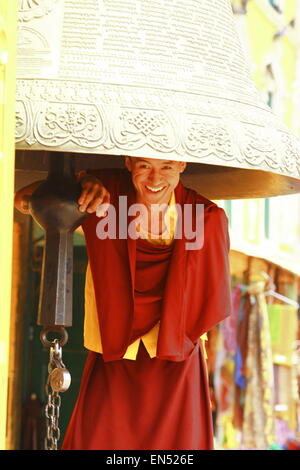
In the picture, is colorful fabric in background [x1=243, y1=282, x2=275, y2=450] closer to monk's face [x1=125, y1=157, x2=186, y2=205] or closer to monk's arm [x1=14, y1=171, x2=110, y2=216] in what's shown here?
monk's face [x1=125, y1=157, x2=186, y2=205]

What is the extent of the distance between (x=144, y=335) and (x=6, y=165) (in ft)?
4.05

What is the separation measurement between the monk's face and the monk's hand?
14cm

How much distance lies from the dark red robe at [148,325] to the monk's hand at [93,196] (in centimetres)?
9

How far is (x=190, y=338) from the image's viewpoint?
4336 mm

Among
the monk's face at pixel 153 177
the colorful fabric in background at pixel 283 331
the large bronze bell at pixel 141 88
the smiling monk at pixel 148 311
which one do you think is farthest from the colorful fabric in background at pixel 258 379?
the large bronze bell at pixel 141 88

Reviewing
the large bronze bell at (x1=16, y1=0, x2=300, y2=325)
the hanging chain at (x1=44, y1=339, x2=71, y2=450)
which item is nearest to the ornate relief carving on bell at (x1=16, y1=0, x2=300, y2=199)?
the large bronze bell at (x1=16, y1=0, x2=300, y2=325)

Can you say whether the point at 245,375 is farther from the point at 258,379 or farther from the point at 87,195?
the point at 87,195

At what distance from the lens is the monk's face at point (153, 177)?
4.24m

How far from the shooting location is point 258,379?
885 centimetres

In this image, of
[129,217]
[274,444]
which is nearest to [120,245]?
[129,217]

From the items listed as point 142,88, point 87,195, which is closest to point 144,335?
point 87,195

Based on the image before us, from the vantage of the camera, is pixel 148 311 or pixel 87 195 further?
pixel 148 311

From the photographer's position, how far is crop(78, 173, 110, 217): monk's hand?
4.15 m

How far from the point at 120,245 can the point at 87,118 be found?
828 mm
